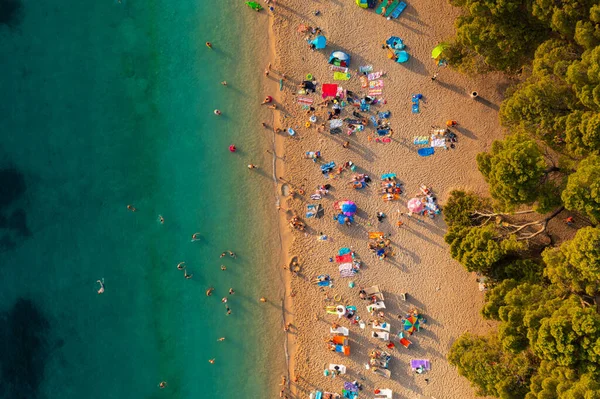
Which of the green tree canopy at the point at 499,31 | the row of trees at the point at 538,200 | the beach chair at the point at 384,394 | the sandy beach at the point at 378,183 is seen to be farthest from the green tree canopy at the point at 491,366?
the green tree canopy at the point at 499,31

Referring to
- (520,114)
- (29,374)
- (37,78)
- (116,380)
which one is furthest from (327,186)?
(29,374)

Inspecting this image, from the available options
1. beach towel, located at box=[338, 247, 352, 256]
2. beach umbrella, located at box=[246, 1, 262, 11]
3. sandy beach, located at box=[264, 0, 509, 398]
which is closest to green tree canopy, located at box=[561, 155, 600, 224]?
sandy beach, located at box=[264, 0, 509, 398]

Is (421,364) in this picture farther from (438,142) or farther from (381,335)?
(438,142)

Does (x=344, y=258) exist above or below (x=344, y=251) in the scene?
below

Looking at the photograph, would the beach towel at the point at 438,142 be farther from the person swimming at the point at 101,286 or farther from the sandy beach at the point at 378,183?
the person swimming at the point at 101,286

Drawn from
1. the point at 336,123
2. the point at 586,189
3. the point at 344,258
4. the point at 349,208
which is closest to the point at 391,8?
the point at 336,123
